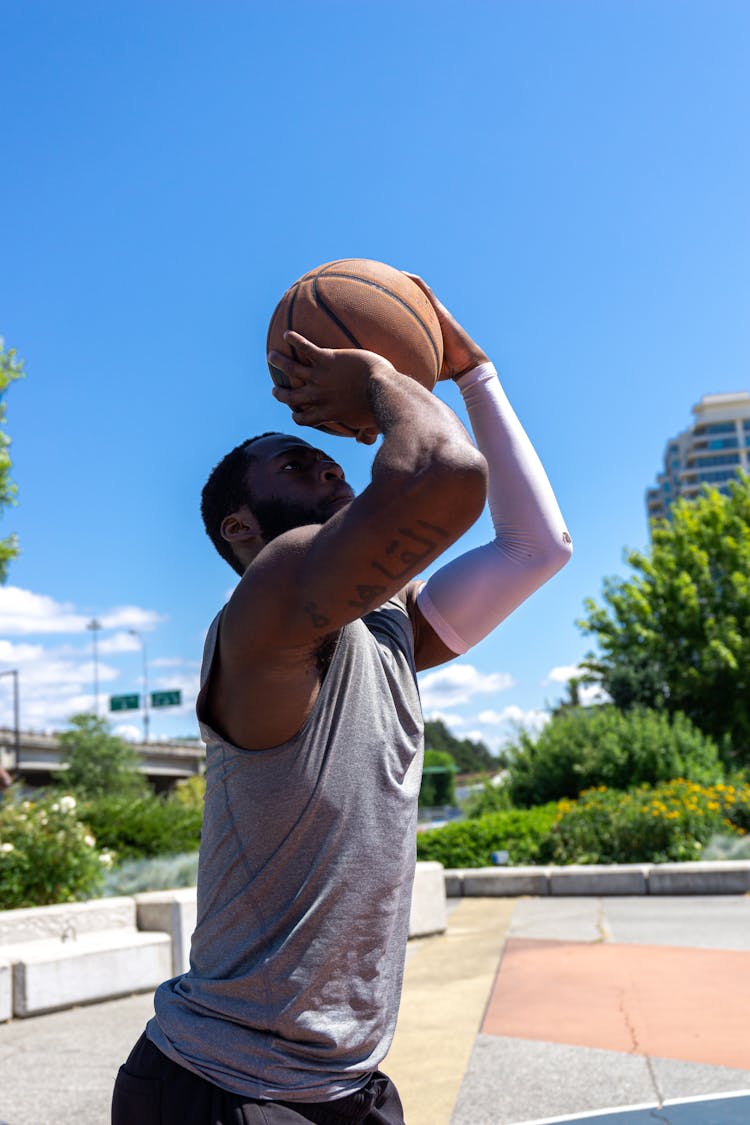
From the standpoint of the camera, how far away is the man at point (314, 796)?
1.59 metres

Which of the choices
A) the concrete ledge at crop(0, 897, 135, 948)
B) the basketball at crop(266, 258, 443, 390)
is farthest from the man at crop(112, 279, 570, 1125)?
the concrete ledge at crop(0, 897, 135, 948)

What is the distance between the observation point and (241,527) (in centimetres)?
207

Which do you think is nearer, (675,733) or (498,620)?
(498,620)

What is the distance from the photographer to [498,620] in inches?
90.9

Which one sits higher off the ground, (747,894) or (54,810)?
(54,810)

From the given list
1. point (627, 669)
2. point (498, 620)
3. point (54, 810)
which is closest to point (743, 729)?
point (627, 669)

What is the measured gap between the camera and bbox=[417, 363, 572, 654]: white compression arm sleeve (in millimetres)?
2275

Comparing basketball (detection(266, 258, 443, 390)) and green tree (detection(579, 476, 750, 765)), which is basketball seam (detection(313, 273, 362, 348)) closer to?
basketball (detection(266, 258, 443, 390))

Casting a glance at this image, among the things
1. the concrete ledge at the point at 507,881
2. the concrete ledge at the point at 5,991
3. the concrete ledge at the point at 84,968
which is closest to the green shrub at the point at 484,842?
the concrete ledge at the point at 507,881

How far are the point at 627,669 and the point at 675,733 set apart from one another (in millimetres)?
7457

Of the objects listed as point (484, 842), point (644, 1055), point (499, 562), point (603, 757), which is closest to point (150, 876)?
point (484, 842)

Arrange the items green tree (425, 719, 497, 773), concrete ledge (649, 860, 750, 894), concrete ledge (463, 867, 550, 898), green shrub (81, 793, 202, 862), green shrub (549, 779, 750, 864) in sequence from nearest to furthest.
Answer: green shrub (81, 793, 202, 862) < concrete ledge (649, 860, 750, 894) < concrete ledge (463, 867, 550, 898) < green shrub (549, 779, 750, 864) < green tree (425, 719, 497, 773)

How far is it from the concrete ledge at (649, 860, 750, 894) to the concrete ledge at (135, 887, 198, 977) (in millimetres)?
6224

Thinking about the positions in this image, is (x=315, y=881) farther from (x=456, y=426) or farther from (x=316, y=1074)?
(x=456, y=426)
